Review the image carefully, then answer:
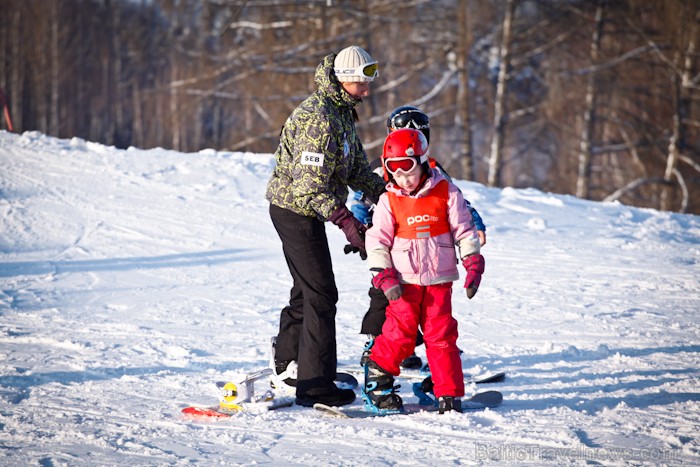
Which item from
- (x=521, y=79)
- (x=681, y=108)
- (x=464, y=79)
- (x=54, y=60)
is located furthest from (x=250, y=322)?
(x=54, y=60)

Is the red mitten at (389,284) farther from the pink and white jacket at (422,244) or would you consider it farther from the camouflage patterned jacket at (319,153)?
the camouflage patterned jacket at (319,153)

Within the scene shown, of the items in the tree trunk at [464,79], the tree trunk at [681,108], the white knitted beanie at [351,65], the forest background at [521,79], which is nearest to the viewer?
the white knitted beanie at [351,65]

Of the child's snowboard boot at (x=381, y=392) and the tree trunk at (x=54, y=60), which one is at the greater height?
the tree trunk at (x=54, y=60)

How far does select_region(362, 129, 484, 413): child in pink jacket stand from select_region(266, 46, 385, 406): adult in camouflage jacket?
0.22 m

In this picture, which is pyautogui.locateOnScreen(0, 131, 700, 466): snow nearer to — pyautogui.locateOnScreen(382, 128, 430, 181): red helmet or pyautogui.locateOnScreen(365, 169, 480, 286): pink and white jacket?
pyautogui.locateOnScreen(365, 169, 480, 286): pink and white jacket

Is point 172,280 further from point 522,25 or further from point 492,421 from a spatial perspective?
point 522,25

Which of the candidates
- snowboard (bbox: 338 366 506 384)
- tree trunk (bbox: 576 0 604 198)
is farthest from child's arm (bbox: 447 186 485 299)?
tree trunk (bbox: 576 0 604 198)

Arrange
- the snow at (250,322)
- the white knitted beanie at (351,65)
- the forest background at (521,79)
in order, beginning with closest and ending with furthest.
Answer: the snow at (250,322) → the white knitted beanie at (351,65) → the forest background at (521,79)

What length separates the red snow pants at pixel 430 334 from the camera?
3.75m

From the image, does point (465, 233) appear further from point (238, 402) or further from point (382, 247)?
point (238, 402)

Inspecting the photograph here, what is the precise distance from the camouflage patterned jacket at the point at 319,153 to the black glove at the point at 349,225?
0.04 meters

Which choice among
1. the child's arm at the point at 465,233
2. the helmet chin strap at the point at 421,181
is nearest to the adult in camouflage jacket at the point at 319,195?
the helmet chin strap at the point at 421,181

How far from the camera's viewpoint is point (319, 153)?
3.76 metres

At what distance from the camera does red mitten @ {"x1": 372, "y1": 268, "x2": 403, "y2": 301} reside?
11.9ft
